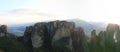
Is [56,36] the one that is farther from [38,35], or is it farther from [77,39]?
[77,39]

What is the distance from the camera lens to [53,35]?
104 meters

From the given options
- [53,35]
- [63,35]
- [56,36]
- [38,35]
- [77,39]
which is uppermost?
[38,35]

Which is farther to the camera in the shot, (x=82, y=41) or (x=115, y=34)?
(x=82, y=41)

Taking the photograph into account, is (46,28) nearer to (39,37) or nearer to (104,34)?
(39,37)

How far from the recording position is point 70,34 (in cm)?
10250

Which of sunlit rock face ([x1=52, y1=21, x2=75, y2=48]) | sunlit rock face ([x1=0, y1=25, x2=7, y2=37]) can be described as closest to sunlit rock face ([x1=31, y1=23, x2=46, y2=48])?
sunlit rock face ([x1=52, y1=21, x2=75, y2=48])

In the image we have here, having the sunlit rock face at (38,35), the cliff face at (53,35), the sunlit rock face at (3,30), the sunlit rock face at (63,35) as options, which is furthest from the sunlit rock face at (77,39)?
the sunlit rock face at (3,30)

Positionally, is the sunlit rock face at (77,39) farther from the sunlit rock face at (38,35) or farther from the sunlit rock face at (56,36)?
the sunlit rock face at (38,35)

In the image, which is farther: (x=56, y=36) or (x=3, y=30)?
(x=3, y=30)

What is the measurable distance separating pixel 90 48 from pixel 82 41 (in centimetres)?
3000

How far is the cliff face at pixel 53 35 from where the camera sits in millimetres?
100938

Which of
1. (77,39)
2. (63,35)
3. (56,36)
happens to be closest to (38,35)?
(56,36)

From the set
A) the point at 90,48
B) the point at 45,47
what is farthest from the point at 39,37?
the point at 90,48

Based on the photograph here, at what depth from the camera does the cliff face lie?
100938 mm
